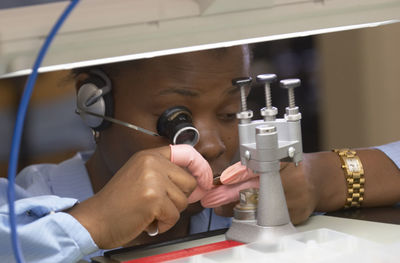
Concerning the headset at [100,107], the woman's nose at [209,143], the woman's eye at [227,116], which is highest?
the headset at [100,107]

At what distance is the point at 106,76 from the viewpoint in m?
1.31

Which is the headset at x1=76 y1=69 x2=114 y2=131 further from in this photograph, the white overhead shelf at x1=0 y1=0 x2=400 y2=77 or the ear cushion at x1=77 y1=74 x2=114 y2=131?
the white overhead shelf at x1=0 y1=0 x2=400 y2=77

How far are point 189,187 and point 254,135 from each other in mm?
138

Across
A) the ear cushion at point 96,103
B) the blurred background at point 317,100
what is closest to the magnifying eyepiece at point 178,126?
the ear cushion at point 96,103

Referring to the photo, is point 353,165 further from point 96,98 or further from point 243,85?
point 96,98

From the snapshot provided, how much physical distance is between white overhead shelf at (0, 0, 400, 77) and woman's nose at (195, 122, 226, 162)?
10.6 inches

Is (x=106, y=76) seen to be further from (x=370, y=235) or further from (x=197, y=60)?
(x=370, y=235)

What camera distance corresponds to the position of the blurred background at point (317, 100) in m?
3.17

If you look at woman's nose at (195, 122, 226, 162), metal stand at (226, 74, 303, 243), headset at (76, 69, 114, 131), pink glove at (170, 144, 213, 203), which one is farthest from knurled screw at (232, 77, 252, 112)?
headset at (76, 69, 114, 131)

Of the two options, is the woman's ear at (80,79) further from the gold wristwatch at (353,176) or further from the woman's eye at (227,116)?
the gold wristwatch at (353,176)

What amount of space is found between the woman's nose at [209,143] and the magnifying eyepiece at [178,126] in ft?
0.17

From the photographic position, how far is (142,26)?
960 millimetres

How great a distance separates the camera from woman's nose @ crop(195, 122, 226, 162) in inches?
48.8

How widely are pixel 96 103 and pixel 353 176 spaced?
1.78 feet
